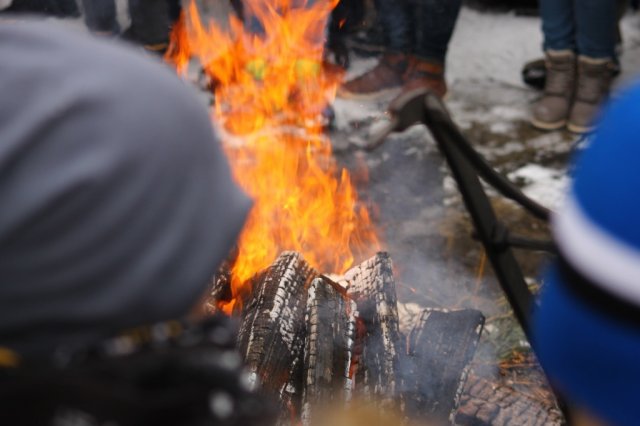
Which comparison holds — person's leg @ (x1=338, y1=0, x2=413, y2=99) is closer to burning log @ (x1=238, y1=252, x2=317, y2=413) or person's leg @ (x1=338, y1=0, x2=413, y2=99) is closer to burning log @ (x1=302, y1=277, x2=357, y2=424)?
burning log @ (x1=238, y1=252, x2=317, y2=413)

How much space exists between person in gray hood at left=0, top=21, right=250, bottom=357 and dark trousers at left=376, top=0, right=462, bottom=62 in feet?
13.9

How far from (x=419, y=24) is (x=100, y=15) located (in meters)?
2.35

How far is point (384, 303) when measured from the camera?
96.7 inches

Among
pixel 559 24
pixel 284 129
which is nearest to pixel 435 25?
pixel 559 24

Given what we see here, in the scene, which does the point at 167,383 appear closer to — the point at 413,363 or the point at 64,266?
the point at 64,266

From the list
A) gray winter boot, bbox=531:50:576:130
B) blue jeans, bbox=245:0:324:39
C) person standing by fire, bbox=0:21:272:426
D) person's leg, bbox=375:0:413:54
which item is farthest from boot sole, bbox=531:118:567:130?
person standing by fire, bbox=0:21:272:426

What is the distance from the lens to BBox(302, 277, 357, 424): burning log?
2141mm

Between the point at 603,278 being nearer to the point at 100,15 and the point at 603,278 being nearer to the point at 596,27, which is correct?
the point at 596,27

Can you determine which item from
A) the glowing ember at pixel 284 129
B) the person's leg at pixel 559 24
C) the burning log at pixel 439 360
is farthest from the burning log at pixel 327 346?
the person's leg at pixel 559 24

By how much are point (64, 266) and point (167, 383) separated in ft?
0.70

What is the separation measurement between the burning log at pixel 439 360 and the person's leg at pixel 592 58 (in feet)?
8.45

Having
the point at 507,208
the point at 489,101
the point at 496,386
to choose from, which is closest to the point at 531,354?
the point at 496,386

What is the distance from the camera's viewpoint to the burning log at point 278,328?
2188 millimetres

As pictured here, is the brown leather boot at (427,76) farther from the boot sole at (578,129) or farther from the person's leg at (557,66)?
the boot sole at (578,129)
